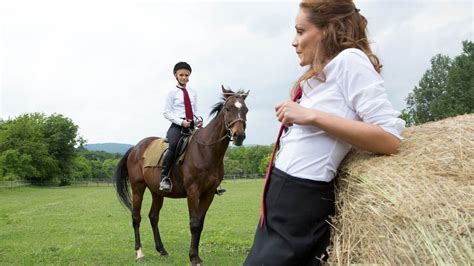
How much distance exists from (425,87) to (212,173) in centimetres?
5432

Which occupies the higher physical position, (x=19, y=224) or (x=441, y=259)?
(x=441, y=259)

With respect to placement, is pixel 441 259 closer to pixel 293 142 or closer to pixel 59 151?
pixel 293 142

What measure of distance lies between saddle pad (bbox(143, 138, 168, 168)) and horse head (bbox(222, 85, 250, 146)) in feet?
6.01

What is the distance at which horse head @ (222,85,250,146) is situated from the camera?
7.01 m

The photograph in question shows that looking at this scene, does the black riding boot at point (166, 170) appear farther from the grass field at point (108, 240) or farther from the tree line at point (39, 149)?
the tree line at point (39, 149)

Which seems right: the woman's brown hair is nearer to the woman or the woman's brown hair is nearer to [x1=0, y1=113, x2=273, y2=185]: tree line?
the woman

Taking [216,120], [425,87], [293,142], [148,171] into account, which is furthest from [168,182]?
[425,87]

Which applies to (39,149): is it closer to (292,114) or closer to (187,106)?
(187,106)

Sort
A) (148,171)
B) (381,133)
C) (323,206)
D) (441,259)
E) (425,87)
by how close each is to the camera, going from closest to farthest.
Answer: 1. (441,259)
2. (381,133)
3. (323,206)
4. (148,171)
5. (425,87)

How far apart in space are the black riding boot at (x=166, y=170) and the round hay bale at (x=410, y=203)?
6297 mm

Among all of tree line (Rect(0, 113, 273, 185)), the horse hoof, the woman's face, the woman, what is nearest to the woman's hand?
the woman

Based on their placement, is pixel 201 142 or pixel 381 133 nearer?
pixel 381 133

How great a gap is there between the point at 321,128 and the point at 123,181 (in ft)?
28.6

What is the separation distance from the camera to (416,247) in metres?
1.53
